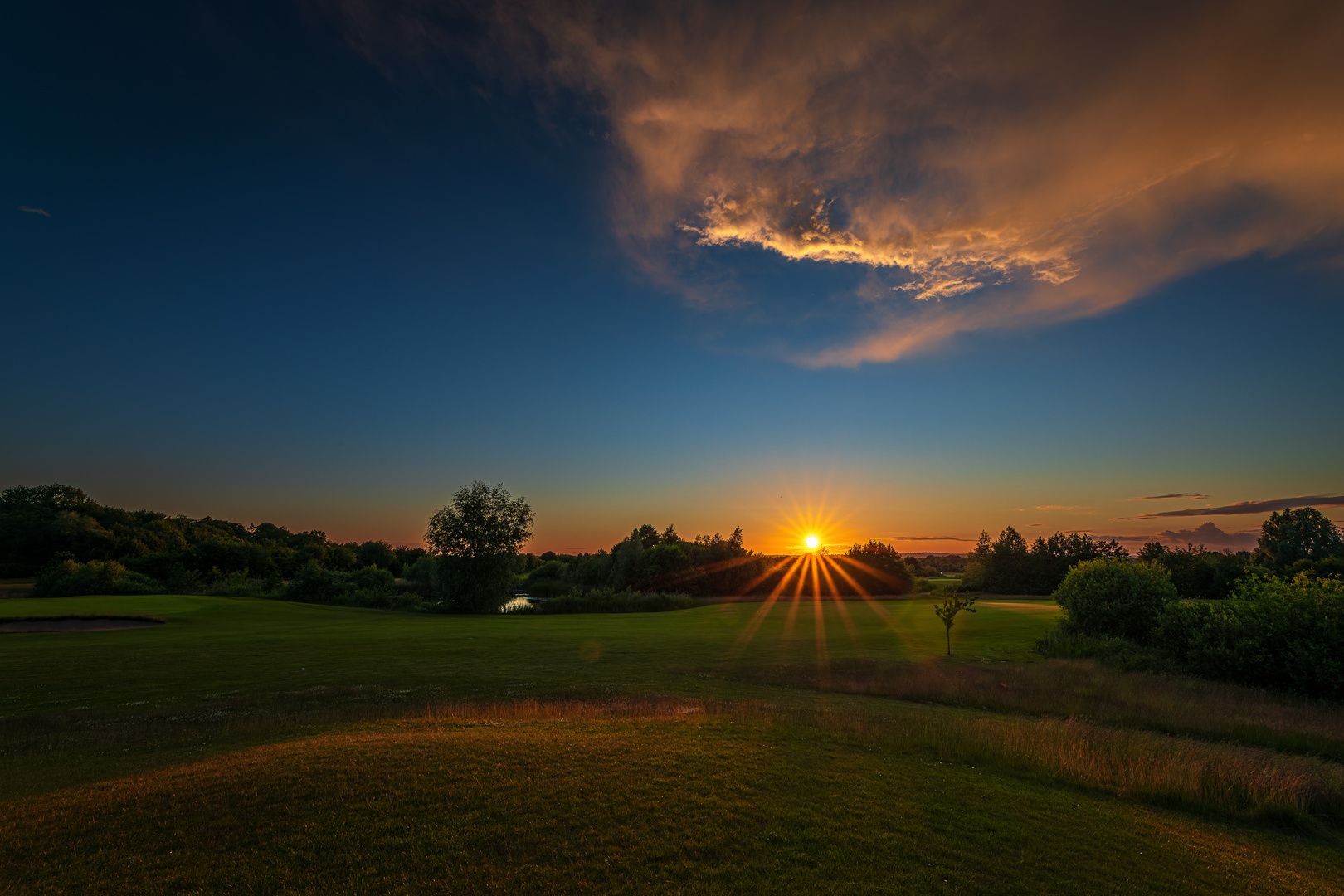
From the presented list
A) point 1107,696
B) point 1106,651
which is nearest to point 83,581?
point 1107,696

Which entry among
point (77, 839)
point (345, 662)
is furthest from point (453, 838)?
point (345, 662)

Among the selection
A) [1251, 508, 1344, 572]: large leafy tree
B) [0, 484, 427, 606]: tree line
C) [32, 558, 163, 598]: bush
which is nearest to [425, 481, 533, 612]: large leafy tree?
[0, 484, 427, 606]: tree line

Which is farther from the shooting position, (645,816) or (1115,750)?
(1115,750)

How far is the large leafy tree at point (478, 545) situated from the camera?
219ft

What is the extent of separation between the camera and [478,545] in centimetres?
6888

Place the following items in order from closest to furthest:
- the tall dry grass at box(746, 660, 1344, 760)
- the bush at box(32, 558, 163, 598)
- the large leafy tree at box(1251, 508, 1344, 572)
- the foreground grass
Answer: the foreground grass < the tall dry grass at box(746, 660, 1344, 760) < the bush at box(32, 558, 163, 598) < the large leafy tree at box(1251, 508, 1344, 572)

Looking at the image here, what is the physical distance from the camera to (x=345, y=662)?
85.0 ft

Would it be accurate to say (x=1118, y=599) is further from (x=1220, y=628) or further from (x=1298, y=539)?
(x=1298, y=539)

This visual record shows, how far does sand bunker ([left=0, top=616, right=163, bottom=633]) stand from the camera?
3691 cm

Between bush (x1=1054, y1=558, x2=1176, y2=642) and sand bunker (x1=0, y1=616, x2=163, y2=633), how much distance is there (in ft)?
212

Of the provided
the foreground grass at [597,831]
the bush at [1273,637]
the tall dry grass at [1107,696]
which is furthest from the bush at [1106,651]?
the foreground grass at [597,831]

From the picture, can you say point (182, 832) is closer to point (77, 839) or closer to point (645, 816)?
point (77, 839)

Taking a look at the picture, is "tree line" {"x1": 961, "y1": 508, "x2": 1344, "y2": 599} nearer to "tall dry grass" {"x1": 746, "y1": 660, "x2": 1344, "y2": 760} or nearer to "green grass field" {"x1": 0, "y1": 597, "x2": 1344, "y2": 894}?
"tall dry grass" {"x1": 746, "y1": 660, "x2": 1344, "y2": 760}

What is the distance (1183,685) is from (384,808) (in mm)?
31925
